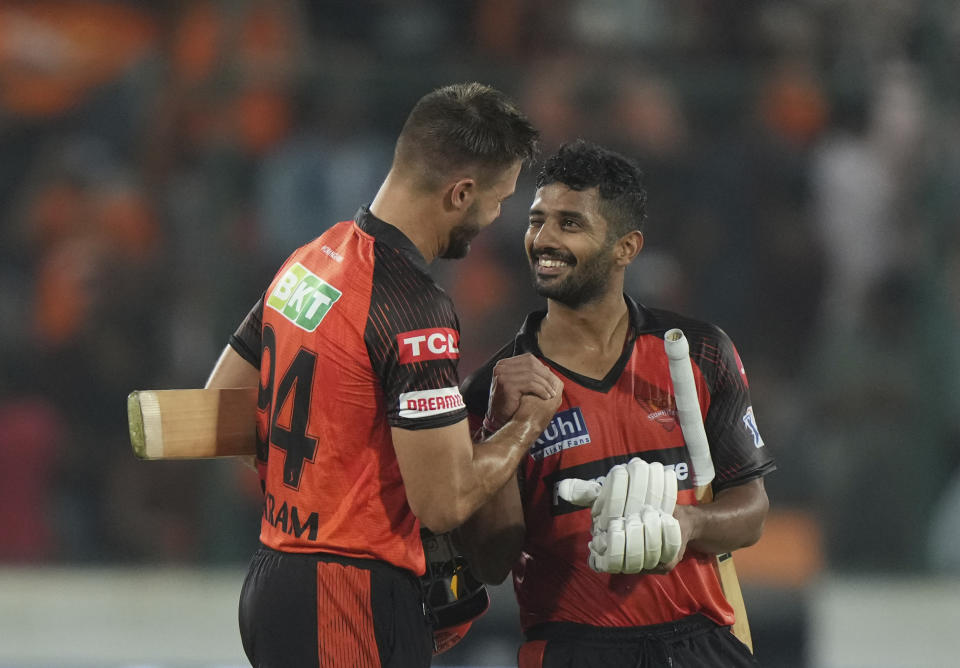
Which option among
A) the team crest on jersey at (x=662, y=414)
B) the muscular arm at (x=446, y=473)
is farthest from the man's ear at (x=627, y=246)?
the muscular arm at (x=446, y=473)

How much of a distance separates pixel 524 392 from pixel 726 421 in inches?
20.9

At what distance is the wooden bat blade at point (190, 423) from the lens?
2.88 m

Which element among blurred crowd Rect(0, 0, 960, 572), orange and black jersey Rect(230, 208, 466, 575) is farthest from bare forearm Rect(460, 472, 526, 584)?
blurred crowd Rect(0, 0, 960, 572)

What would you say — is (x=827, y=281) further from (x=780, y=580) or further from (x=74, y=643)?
(x=74, y=643)

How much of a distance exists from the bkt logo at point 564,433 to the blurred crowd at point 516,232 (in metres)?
2.99

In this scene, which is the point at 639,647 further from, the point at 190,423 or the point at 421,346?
the point at 190,423

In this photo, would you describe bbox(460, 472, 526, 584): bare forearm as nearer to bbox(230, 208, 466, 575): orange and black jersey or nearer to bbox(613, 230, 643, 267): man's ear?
bbox(230, 208, 466, 575): orange and black jersey

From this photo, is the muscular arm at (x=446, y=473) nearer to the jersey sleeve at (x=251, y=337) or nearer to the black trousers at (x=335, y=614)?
the black trousers at (x=335, y=614)

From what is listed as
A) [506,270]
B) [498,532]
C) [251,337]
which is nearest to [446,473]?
[498,532]

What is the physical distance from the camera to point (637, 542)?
264 cm

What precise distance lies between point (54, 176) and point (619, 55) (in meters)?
3.05

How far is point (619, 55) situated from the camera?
6.54 meters

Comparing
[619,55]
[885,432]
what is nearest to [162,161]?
[619,55]

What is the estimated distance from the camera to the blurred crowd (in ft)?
19.5
